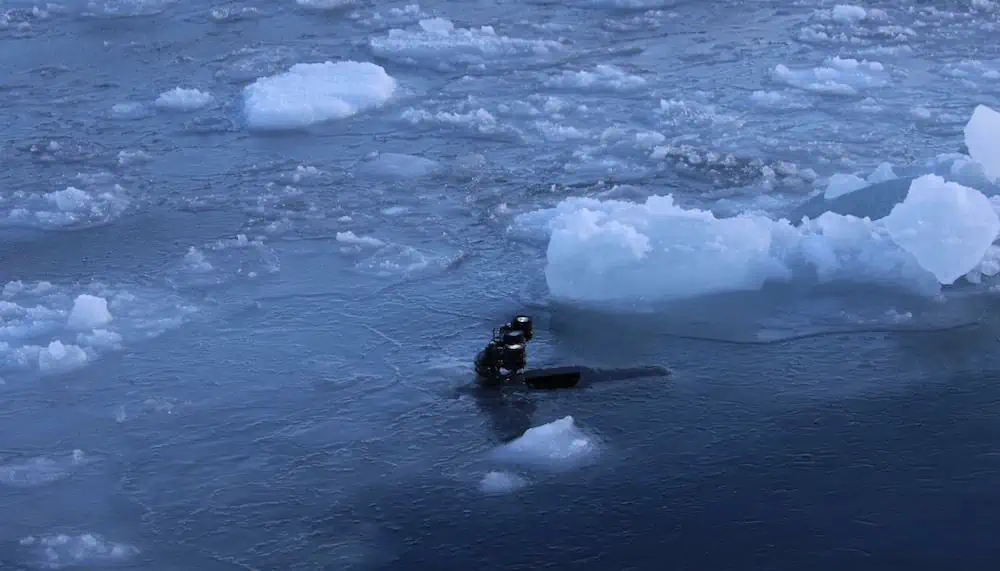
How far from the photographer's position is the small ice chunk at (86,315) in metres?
10.8

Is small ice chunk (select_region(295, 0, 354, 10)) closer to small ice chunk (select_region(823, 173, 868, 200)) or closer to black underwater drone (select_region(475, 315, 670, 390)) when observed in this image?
small ice chunk (select_region(823, 173, 868, 200))

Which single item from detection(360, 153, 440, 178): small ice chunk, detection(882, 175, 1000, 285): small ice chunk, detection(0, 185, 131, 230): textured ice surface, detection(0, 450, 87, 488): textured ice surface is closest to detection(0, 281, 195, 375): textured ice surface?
detection(0, 450, 87, 488): textured ice surface

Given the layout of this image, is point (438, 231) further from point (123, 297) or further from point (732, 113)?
point (732, 113)

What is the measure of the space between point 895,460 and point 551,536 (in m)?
2.31

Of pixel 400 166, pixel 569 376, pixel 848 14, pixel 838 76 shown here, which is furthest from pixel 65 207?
pixel 848 14

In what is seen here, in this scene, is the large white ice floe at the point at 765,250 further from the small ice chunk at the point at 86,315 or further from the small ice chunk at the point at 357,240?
the small ice chunk at the point at 86,315

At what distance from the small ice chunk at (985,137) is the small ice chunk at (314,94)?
7122 mm

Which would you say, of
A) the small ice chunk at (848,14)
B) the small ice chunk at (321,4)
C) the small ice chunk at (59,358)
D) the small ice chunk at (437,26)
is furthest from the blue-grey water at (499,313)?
the small ice chunk at (321,4)

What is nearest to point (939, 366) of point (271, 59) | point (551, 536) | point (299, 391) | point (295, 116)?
point (551, 536)

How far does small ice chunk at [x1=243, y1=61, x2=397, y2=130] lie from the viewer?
51.9 ft

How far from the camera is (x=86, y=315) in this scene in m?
10.8

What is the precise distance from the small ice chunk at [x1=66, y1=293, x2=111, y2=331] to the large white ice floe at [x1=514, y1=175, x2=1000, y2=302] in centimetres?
358

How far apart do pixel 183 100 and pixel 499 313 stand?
7.34 metres

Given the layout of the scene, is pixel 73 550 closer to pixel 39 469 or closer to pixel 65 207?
pixel 39 469
